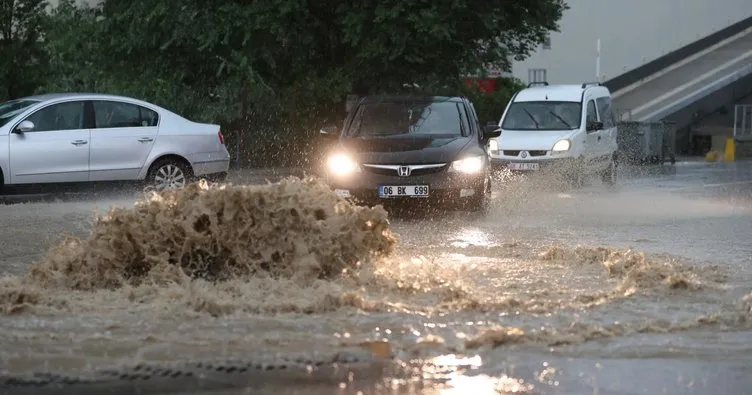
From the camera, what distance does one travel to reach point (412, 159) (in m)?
16.4

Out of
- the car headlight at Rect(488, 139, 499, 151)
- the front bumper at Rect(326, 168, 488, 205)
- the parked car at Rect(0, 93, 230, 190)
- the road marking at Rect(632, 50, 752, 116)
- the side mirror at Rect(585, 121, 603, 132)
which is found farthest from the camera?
the road marking at Rect(632, 50, 752, 116)

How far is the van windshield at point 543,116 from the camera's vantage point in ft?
78.0

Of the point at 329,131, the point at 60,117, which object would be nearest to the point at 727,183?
the point at 329,131

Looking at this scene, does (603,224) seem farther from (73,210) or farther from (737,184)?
(737,184)

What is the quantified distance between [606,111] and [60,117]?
36.1 ft

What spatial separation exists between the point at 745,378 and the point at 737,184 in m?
17.7

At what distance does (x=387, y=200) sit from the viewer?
16438 millimetres

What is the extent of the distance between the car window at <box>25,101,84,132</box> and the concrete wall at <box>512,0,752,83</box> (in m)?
28.5

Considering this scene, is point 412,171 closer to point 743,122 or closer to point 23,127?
point 23,127

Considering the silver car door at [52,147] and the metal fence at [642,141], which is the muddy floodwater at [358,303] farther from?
the metal fence at [642,141]

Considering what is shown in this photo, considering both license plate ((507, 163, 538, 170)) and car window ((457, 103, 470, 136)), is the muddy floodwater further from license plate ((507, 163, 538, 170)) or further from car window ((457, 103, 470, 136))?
license plate ((507, 163, 538, 170))

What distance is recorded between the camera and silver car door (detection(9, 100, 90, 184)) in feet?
60.1

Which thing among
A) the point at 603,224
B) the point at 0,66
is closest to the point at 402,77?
the point at 0,66

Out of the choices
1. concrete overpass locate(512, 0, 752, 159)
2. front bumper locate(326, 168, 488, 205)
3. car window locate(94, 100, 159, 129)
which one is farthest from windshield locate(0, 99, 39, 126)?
concrete overpass locate(512, 0, 752, 159)
